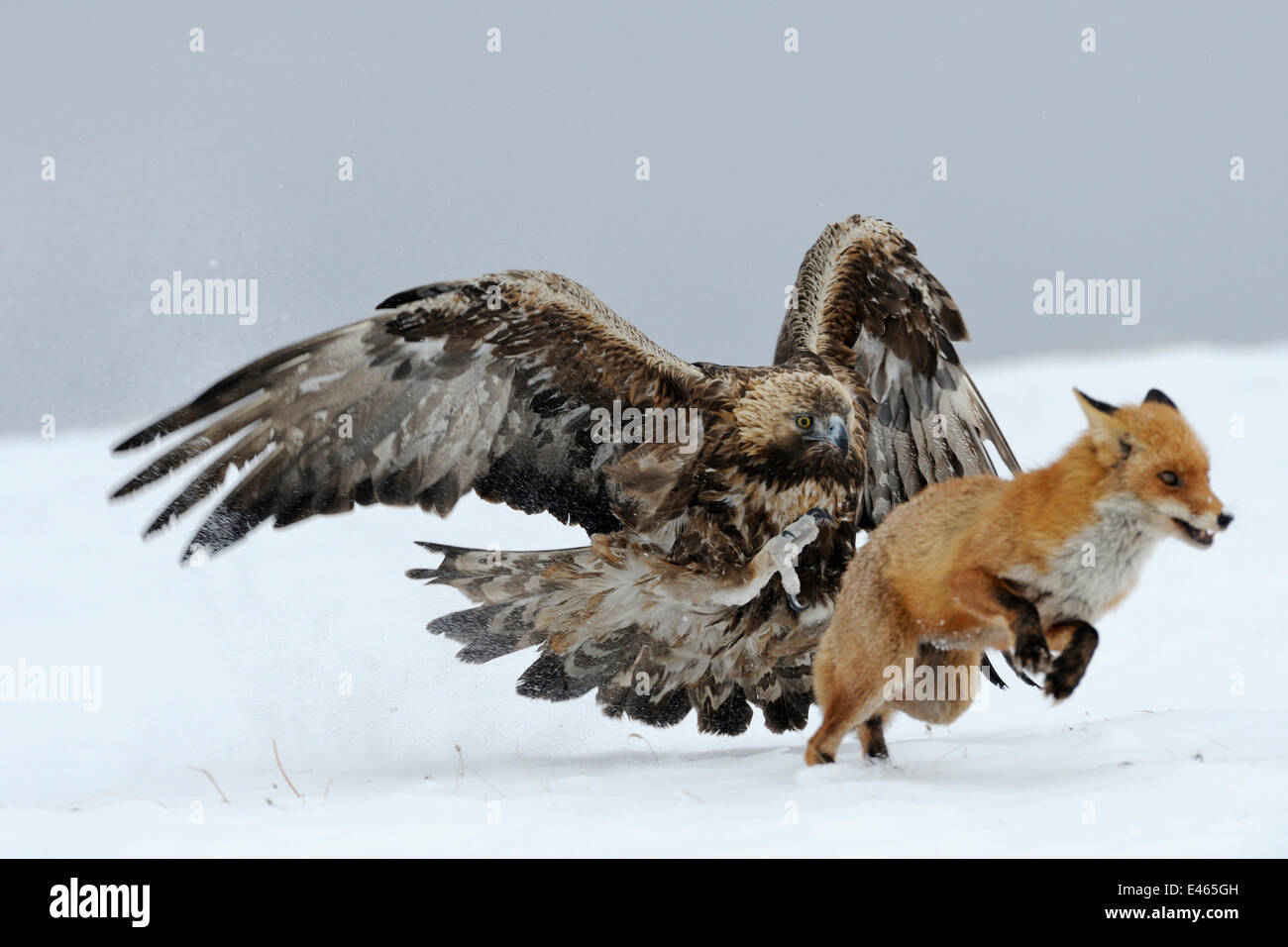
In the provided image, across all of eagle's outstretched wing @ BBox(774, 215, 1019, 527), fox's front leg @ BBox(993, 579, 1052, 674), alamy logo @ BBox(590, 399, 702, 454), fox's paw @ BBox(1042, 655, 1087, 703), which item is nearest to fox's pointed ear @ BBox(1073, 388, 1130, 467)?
fox's front leg @ BBox(993, 579, 1052, 674)

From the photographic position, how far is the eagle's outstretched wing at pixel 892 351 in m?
7.08

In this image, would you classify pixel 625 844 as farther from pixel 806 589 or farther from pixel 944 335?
pixel 944 335

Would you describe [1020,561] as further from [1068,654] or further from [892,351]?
[892,351]

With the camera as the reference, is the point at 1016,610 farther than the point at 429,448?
No

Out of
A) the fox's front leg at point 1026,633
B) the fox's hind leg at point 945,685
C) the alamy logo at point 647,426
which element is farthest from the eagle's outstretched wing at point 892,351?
the fox's front leg at point 1026,633

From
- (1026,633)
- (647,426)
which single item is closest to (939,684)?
(1026,633)

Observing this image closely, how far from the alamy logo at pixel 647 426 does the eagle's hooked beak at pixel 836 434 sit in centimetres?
60

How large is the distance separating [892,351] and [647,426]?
1.70 meters

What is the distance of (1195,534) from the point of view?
433 centimetres

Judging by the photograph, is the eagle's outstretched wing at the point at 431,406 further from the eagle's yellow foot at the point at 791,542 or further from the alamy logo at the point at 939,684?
the alamy logo at the point at 939,684

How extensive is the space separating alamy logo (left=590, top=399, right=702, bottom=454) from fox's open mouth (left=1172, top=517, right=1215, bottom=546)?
8.18 ft

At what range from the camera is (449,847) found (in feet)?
13.7
